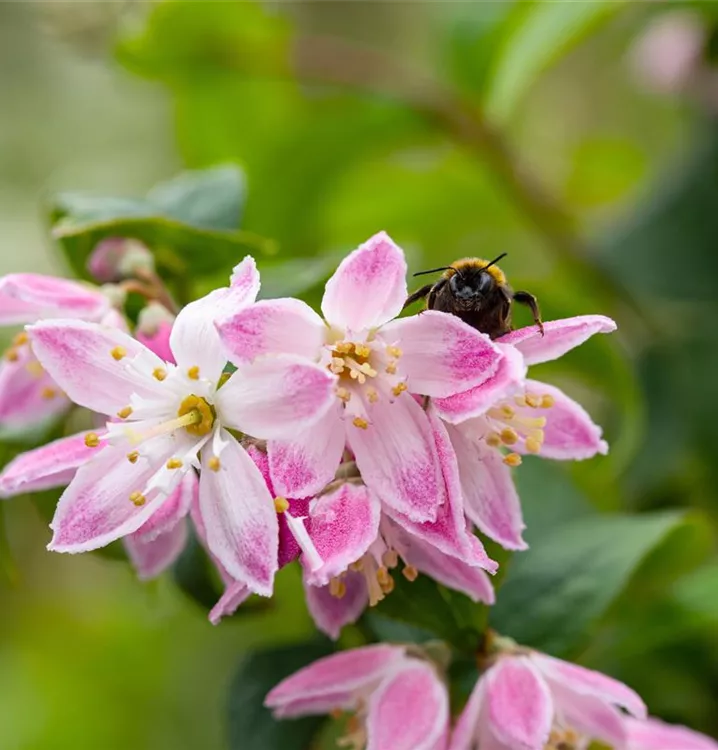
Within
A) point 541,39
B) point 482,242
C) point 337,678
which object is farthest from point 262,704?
point 482,242

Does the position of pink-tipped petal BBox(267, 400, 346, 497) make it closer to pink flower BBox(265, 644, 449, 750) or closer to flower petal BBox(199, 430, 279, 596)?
flower petal BBox(199, 430, 279, 596)

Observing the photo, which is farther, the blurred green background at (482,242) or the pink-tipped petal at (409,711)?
the blurred green background at (482,242)

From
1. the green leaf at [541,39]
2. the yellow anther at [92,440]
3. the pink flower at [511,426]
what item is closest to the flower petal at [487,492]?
the pink flower at [511,426]

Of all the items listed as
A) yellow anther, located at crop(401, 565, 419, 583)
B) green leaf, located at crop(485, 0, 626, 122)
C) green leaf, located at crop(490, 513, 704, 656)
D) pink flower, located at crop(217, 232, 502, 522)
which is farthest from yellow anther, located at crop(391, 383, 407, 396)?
green leaf, located at crop(485, 0, 626, 122)

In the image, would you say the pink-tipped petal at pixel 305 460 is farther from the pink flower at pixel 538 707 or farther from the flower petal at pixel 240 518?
the pink flower at pixel 538 707

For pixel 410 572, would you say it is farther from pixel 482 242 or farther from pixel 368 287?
pixel 482 242

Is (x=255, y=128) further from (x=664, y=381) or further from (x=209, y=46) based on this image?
(x=664, y=381)

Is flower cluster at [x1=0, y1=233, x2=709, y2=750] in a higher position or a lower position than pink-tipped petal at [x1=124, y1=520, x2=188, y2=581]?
higher

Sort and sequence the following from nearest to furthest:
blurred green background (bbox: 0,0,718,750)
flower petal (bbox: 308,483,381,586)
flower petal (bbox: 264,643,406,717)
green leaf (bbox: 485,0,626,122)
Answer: flower petal (bbox: 308,483,381,586), flower petal (bbox: 264,643,406,717), blurred green background (bbox: 0,0,718,750), green leaf (bbox: 485,0,626,122)
